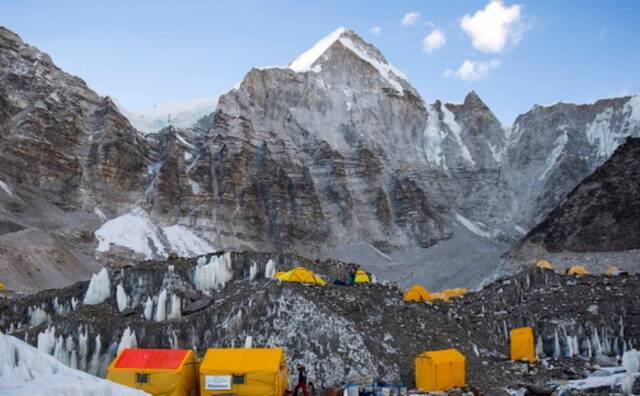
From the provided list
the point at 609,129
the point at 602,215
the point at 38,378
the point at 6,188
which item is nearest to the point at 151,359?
the point at 38,378

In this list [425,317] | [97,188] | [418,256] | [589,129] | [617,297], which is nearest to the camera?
[425,317]

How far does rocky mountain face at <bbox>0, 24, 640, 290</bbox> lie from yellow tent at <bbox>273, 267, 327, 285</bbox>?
36.0 meters

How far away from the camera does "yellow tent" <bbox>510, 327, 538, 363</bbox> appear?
26344 millimetres

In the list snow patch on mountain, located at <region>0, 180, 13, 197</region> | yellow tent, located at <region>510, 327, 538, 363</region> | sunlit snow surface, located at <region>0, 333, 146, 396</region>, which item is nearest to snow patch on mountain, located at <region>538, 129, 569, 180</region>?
snow patch on mountain, located at <region>0, 180, 13, 197</region>

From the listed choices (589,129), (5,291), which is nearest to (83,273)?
(5,291)

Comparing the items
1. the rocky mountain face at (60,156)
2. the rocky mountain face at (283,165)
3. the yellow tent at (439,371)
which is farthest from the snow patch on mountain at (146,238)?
the yellow tent at (439,371)

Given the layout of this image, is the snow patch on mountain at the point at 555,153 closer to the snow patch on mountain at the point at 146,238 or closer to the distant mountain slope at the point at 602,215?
the distant mountain slope at the point at 602,215

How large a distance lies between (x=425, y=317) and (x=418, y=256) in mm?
71089

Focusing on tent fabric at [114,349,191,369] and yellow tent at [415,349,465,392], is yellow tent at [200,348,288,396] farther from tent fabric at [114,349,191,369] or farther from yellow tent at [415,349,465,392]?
yellow tent at [415,349,465,392]

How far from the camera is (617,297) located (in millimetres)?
29578

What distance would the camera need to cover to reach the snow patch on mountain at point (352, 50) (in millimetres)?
134000

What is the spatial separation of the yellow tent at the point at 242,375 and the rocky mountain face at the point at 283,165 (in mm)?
41960

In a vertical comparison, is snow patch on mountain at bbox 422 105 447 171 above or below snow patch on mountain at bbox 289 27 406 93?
below

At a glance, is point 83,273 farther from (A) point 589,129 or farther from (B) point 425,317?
(A) point 589,129
